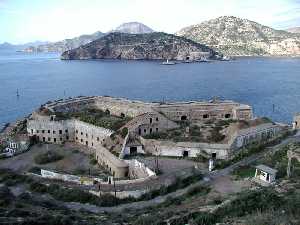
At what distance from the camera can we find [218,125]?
5056 centimetres

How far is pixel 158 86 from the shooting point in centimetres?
11988

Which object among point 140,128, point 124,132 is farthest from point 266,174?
point 124,132

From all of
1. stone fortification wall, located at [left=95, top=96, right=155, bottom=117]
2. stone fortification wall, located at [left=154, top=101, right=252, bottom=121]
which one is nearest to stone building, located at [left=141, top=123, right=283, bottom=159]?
stone fortification wall, located at [left=154, top=101, right=252, bottom=121]

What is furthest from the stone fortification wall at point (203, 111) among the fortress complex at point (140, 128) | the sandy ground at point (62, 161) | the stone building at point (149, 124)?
the sandy ground at point (62, 161)

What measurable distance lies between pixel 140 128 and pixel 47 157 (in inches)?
440

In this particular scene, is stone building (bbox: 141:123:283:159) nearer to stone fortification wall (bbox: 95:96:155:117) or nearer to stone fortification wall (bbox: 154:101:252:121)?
stone fortification wall (bbox: 154:101:252:121)

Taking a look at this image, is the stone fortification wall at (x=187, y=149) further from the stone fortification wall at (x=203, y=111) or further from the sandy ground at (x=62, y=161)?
the stone fortification wall at (x=203, y=111)

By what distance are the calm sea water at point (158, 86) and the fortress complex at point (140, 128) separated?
23424 mm

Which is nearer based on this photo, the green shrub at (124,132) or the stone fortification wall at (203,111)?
the green shrub at (124,132)

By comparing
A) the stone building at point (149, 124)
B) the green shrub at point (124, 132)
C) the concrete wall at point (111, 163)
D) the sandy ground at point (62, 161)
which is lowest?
the sandy ground at point (62, 161)

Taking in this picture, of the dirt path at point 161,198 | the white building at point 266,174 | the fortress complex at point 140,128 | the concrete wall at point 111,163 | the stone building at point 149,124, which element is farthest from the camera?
the stone building at point 149,124

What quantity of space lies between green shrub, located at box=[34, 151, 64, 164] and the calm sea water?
32.4 m

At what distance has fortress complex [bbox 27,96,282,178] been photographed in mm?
44031

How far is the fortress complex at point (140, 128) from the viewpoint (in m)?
44.0
